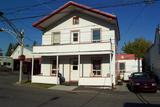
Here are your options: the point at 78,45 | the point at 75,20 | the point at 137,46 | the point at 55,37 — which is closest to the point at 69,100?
the point at 78,45

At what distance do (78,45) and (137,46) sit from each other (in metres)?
38.1

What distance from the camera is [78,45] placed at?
24391 millimetres

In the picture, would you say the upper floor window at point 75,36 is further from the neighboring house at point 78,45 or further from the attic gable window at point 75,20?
the attic gable window at point 75,20

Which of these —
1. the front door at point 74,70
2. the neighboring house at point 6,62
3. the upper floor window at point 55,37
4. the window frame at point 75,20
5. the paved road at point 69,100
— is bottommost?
the paved road at point 69,100

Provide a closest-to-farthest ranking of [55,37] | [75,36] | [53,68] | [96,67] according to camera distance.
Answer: [96,67] < [75,36] < [53,68] < [55,37]

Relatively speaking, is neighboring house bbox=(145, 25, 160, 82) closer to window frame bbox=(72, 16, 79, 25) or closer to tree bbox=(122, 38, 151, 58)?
window frame bbox=(72, 16, 79, 25)

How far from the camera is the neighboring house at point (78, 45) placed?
2388 cm

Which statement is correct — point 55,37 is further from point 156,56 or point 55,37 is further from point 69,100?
point 69,100

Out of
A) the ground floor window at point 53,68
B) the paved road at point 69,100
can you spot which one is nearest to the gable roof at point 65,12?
the ground floor window at point 53,68

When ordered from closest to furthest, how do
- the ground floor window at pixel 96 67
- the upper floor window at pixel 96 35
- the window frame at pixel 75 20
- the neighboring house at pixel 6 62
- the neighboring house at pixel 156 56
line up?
the ground floor window at pixel 96 67
the upper floor window at pixel 96 35
the window frame at pixel 75 20
the neighboring house at pixel 156 56
the neighboring house at pixel 6 62

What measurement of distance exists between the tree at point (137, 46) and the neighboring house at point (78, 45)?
33.7 meters

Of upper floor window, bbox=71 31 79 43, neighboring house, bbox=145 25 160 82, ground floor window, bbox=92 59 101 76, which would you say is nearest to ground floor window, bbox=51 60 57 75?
upper floor window, bbox=71 31 79 43

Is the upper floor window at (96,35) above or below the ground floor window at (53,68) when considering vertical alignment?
above

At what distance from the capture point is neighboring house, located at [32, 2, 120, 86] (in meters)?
23.9
